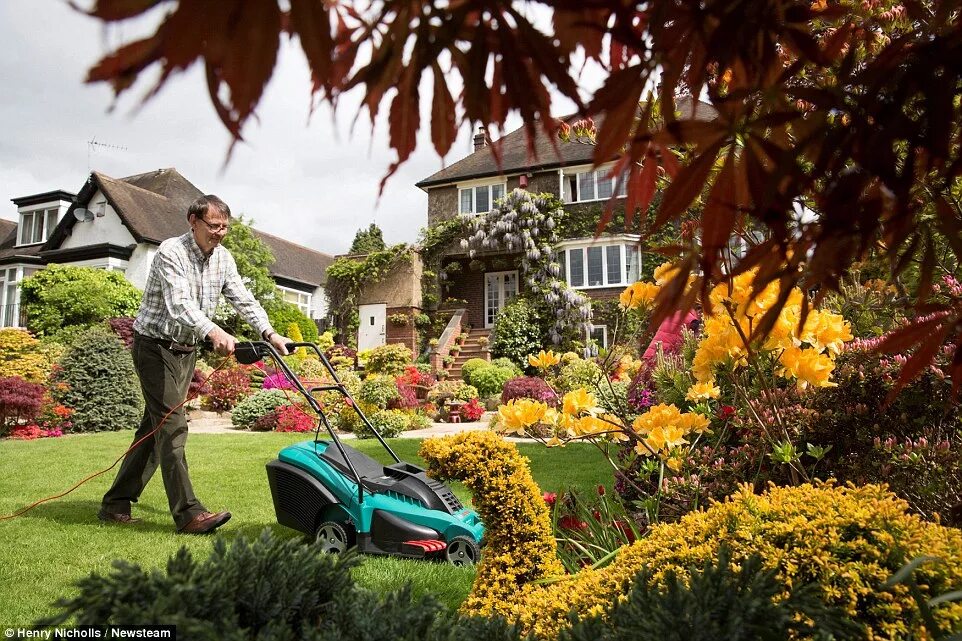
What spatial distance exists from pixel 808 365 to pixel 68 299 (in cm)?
2091

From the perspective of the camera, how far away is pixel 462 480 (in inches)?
88.3

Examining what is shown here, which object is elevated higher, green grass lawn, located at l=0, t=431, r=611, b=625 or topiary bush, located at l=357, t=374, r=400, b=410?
topiary bush, located at l=357, t=374, r=400, b=410

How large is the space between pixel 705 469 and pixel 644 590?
5.23ft

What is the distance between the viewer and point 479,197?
2225 cm

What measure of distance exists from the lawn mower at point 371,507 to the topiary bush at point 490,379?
11.7 m

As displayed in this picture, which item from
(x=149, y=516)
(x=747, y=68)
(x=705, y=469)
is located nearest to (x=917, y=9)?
(x=747, y=68)

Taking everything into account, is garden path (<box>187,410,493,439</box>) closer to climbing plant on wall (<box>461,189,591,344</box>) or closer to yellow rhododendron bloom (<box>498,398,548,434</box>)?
climbing plant on wall (<box>461,189,591,344</box>)

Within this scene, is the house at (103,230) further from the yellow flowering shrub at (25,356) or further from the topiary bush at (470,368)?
the yellow flowering shrub at (25,356)

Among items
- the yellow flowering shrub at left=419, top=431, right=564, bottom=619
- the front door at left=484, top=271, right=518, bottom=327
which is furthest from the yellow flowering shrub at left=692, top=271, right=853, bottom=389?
the front door at left=484, top=271, right=518, bottom=327

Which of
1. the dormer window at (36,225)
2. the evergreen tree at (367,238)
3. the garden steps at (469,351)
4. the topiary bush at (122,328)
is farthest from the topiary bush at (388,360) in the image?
the evergreen tree at (367,238)

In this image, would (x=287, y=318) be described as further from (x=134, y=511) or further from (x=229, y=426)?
(x=134, y=511)

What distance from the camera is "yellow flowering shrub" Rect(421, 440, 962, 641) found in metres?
1.37

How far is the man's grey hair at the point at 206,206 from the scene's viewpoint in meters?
4.00

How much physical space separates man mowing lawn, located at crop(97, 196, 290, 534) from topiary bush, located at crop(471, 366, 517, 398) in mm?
11475
